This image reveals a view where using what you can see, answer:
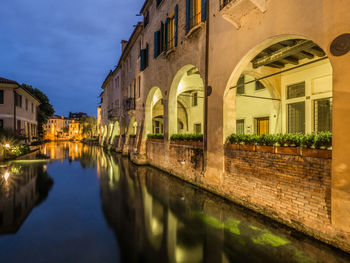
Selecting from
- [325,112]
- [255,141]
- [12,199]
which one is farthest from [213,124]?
[12,199]

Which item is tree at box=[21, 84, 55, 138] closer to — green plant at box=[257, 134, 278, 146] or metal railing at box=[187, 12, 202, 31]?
metal railing at box=[187, 12, 202, 31]

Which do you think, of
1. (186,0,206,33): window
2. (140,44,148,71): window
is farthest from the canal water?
(140,44,148,71): window

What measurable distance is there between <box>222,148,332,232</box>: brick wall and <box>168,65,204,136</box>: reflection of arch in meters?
5.37

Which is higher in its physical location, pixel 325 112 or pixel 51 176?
pixel 325 112

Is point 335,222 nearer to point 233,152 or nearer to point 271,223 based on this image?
point 271,223

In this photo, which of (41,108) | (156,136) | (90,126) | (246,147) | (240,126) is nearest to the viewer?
(246,147)

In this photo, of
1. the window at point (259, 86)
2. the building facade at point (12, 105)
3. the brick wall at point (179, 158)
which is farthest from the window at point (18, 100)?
the window at point (259, 86)

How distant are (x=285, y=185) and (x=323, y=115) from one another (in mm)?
6121

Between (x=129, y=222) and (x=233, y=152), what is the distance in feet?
11.9

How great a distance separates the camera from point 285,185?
183 inches

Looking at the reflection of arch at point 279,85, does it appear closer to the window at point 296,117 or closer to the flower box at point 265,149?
the window at point 296,117

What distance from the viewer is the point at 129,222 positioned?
495 centimetres

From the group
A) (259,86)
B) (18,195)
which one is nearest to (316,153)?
(259,86)

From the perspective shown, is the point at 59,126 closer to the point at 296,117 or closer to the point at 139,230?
the point at 296,117
